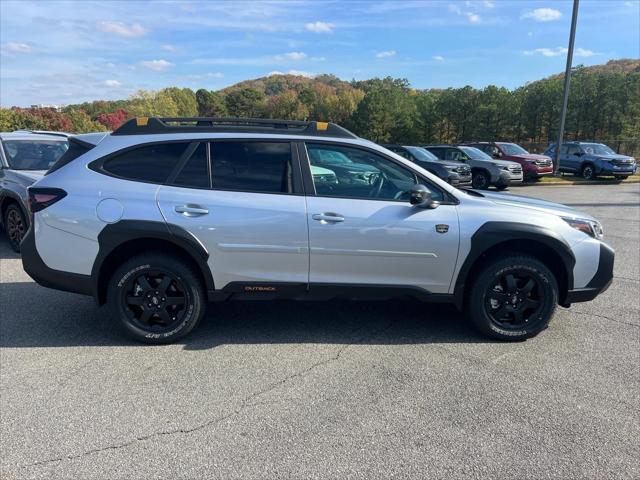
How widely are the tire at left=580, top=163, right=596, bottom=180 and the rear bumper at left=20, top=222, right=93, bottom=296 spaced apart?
22.8m

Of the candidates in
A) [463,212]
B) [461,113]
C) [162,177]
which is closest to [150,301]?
[162,177]

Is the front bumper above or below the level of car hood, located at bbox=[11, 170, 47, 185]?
below

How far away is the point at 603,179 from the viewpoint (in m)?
22.1

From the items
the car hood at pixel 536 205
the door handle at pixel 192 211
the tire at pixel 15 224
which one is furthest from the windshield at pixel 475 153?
the door handle at pixel 192 211

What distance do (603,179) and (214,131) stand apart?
2318 centimetres

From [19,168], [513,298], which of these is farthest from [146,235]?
[19,168]

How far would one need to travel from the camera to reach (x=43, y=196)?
3.83 meters

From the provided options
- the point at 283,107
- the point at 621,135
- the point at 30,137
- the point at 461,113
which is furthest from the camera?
the point at 283,107

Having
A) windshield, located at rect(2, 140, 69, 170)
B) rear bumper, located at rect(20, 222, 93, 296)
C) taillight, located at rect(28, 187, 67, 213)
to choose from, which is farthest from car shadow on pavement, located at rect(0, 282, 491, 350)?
windshield, located at rect(2, 140, 69, 170)

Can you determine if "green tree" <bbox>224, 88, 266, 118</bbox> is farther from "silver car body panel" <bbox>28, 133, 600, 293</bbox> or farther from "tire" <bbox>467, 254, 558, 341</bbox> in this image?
"tire" <bbox>467, 254, 558, 341</bbox>

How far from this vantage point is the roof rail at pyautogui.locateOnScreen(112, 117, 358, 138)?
13.2 ft

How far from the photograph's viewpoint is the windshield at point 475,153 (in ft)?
60.6

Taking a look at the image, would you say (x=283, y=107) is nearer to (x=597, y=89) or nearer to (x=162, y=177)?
(x=597, y=89)

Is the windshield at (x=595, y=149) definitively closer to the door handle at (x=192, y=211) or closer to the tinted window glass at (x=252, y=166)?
the tinted window glass at (x=252, y=166)
